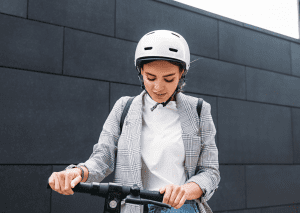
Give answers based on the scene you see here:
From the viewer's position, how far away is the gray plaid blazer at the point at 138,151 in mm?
2066

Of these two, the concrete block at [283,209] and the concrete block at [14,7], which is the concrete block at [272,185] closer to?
the concrete block at [283,209]

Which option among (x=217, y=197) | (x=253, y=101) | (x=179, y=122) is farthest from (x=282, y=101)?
(x=179, y=122)

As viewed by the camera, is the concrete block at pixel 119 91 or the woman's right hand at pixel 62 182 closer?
the woman's right hand at pixel 62 182

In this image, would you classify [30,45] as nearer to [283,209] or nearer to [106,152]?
[106,152]

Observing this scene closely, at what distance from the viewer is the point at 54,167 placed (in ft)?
12.9

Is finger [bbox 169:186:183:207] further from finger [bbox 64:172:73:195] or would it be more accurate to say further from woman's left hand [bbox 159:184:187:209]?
finger [bbox 64:172:73:195]

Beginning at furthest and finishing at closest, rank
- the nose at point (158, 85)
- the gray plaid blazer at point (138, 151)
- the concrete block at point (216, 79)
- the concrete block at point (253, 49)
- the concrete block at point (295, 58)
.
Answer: the concrete block at point (295, 58)
the concrete block at point (253, 49)
the concrete block at point (216, 79)
the nose at point (158, 85)
the gray plaid blazer at point (138, 151)

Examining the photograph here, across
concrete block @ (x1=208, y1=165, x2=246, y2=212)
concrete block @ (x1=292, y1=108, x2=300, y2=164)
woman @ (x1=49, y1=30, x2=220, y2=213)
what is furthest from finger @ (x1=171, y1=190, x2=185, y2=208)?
concrete block @ (x1=292, y1=108, x2=300, y2=164)

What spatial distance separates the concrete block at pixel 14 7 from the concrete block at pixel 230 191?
4205 millimetres

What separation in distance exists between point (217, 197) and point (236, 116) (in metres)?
1.62

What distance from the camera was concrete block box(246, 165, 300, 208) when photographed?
5.98 m

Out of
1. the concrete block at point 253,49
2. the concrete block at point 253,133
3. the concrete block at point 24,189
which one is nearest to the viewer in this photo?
the concrete block at point 24,189

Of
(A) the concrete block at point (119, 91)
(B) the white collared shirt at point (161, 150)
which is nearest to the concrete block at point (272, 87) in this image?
(A) the concrete block at point (119, 91)

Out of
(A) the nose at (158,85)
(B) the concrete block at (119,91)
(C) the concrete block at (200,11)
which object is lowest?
(A) the nose at (158,85)
